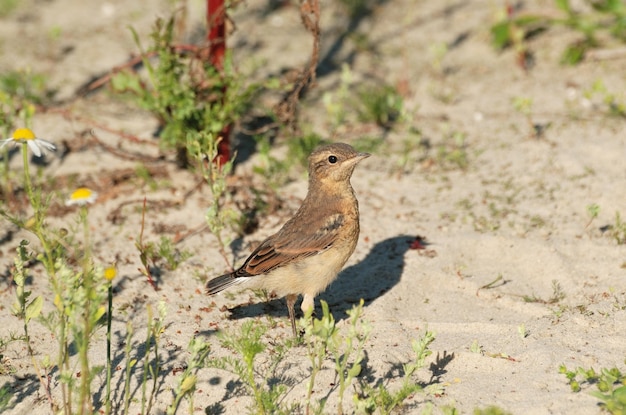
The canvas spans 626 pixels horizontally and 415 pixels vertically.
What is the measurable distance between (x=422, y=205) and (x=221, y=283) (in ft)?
9.19

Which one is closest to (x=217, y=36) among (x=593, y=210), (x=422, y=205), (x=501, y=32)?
(x=422, y=205)

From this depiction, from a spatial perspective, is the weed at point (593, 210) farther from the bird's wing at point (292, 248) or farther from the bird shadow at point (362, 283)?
the bird's wing at point (292, 248)

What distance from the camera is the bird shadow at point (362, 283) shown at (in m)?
6.32

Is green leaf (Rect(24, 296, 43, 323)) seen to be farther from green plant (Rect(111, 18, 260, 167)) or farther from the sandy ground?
green plant (Rect(111, 18, 260, 167))

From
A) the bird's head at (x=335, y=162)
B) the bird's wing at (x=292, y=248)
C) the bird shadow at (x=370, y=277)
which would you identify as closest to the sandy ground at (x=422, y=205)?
the bird shadow at (x=370, y=277)

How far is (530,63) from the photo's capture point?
34.5 ft

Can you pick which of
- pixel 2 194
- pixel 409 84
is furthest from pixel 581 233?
pixel 2 194

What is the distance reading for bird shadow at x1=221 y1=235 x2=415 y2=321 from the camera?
6.32m

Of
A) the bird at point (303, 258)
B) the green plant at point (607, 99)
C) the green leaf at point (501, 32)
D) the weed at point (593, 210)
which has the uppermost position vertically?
the green leaf at point (501, 32)

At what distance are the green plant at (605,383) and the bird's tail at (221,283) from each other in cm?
248

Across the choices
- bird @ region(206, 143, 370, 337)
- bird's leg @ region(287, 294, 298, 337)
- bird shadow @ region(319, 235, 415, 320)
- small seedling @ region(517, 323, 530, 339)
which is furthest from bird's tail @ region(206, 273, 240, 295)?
small seedling @ region(517, 323, 530, 339)

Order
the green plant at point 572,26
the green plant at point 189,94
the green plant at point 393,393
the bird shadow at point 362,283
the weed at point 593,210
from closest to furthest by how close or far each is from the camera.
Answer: the green plant at point 393,393, the bird shadow at point 362,283, the weed at point 593,210, the green plant at point 189,94, the green plant at point 572,26

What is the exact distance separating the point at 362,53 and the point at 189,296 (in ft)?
18.7

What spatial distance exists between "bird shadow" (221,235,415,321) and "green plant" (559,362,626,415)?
6.29 ft
